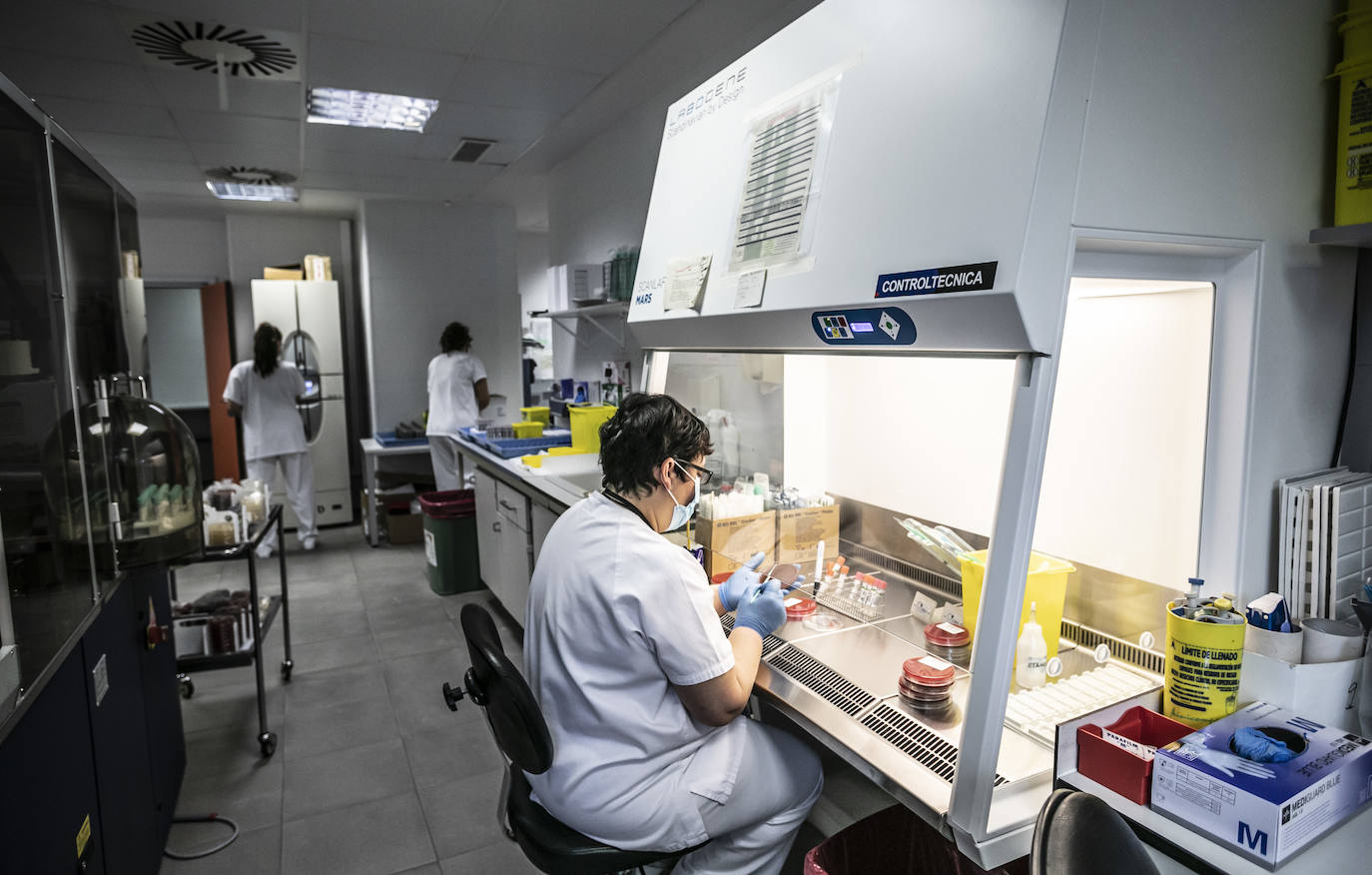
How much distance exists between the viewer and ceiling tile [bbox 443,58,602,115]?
338 cm

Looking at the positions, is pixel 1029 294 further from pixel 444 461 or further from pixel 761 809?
pixel 444 461

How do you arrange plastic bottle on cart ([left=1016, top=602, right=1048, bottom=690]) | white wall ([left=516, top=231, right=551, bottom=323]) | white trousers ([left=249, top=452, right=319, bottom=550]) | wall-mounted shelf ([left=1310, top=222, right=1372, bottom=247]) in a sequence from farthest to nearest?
Answer: white wall ([left=516, top=231, right=551, bottom=323]) → white trousers ([left=249, top=452, right=319, bottom=550]) → plastic bottle on cart ([left=1016, top=602, right=1048, bottom=690]) → wall-mounted shelf ([left=1310, top=222, right=1372, bottom=247])

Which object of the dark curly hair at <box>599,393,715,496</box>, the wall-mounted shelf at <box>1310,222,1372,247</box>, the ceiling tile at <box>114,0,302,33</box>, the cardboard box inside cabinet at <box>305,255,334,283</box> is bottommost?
the dark curly hair at <box>599,393,715,496</box>

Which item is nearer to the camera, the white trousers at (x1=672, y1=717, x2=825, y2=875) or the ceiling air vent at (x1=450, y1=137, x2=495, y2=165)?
the white trousers at (x1=672, y1=717, x2=825, y2=875)

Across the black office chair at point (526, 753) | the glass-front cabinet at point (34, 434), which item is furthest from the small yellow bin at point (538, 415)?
the black office chair at point (526, 753)

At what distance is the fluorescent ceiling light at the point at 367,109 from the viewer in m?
3.75

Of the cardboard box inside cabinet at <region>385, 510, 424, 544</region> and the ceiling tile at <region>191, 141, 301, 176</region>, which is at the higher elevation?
the ceiling tile at <region>191, 141, 301, 176</region>

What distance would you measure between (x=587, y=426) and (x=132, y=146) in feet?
10.8

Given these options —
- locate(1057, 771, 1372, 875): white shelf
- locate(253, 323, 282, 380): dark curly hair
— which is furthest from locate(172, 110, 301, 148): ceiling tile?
locate(1057, 771, 1372, 875): white shelf

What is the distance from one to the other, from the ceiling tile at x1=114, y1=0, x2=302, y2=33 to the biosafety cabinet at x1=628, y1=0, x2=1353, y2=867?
1866mm

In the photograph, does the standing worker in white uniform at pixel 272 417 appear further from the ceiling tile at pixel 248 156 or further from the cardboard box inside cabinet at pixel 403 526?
the ceiling tile at pixel 248 156

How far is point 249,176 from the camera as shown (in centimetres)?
538

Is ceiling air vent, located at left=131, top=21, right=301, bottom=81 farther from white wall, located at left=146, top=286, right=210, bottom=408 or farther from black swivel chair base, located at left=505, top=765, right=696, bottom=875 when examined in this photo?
white wall, located at left=146, top=286, right=210, bottom=408

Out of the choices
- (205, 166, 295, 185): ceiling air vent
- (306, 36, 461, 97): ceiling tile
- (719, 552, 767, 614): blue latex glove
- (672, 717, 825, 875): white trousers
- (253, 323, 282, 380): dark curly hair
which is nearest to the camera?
(672, 717, 825, 875): white trousers
